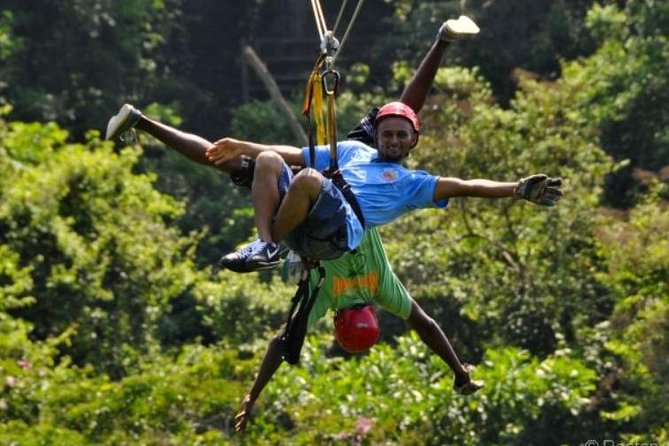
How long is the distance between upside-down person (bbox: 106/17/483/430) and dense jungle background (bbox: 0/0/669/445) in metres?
4.78

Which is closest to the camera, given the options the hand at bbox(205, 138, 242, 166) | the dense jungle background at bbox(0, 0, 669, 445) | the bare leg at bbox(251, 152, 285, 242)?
the bare leg at bbox(251, 152, 285, 242)

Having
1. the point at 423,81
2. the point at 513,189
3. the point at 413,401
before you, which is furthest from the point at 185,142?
the point at 413,401

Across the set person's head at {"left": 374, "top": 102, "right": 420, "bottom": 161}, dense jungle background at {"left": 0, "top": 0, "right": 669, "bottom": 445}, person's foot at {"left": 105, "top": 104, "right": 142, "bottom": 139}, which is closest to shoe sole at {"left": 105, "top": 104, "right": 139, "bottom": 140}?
person's foot at {"left": 105, "top": 104, "right": 142, "bottom": 139}

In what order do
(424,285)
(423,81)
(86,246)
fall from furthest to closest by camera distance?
1. (86,246)
2. (424,285)
3. (423,81)

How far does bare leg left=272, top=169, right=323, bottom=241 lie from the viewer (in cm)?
683

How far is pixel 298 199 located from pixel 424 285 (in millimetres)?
9513

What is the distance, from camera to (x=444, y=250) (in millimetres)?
16484

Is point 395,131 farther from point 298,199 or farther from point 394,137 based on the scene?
point 298,199

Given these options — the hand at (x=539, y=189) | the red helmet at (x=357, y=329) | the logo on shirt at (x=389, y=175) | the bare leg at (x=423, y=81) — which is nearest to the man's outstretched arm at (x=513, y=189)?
the hand at (x=539, y=189)

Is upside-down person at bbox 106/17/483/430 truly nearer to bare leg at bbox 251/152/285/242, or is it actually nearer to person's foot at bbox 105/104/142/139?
person's foot at bbox 105/104/142/139

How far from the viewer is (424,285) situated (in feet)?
53.5

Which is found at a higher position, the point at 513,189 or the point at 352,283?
the point at 513,189

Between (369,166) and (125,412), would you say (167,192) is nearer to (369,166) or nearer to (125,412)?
(125,412)

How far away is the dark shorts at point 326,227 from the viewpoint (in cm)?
686
